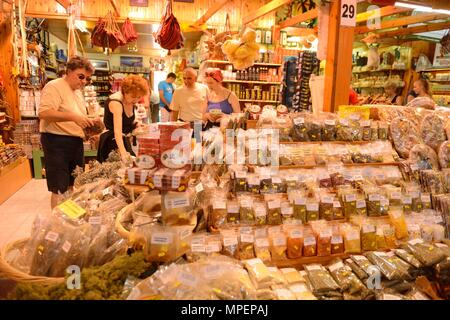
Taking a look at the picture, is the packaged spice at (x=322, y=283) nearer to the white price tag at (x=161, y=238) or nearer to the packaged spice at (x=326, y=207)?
the packaged spice at (x=326, y=207)

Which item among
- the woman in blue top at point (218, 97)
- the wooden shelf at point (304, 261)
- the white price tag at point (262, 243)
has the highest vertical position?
the woman in blue top at point (218, 97)

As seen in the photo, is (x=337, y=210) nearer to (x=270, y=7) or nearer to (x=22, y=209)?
(x=270, y=7)

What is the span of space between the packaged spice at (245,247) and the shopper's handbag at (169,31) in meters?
3.65

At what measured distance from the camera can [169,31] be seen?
4.79 m

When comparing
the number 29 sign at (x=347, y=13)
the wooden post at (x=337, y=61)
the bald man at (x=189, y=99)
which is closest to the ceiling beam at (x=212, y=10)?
the bald man at (x=189, y=99)

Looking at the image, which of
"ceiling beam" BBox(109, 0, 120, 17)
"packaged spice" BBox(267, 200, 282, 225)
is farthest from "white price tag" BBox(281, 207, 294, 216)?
"ceiling beam" BBox(109, 0, 120, 17)

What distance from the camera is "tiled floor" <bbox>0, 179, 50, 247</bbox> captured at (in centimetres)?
390

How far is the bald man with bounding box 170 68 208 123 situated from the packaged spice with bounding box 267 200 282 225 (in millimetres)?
2691

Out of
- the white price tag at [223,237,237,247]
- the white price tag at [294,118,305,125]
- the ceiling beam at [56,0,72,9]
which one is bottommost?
the white price tag at [223,237,237,247]

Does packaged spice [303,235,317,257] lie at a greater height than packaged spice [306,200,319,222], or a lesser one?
lesser

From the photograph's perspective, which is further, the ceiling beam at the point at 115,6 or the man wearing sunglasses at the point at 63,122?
the ceiling beam at the point at 115,6

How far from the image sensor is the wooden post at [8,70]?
20.0 ft

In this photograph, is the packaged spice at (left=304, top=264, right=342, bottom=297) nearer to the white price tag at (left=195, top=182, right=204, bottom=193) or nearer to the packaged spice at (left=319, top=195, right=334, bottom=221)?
the packaged spice at (left=319, top=195, right=334, bottom=221)

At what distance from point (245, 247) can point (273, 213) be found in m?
0.31
